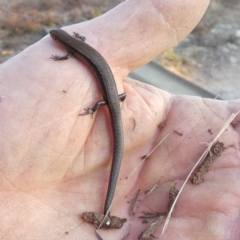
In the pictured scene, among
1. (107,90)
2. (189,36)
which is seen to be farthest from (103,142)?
(189,36)

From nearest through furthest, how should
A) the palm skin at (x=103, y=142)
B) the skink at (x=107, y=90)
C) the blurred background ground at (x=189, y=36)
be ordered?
the palm skin at (x=103, y=142) → the skink at (x=107, y=90) → the blurred background ground at (x=189, y=36)

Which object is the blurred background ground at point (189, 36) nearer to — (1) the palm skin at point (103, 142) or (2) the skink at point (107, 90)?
(1) the palm skin at point (103, 142)

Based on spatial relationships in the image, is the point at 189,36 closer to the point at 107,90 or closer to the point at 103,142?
the point at 107,90

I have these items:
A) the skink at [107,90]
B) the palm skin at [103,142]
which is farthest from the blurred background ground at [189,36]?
the skink at [107,90]

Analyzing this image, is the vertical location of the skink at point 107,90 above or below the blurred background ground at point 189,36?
above

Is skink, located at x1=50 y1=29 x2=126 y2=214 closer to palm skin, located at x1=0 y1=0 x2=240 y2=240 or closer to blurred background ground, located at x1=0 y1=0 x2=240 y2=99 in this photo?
palm skin, located at x1=0 y1=0 x2=240 y2=240

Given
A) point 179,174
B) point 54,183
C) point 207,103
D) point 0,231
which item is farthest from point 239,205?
point 0,231

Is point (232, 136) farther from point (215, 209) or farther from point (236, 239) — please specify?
point (236, 239)
